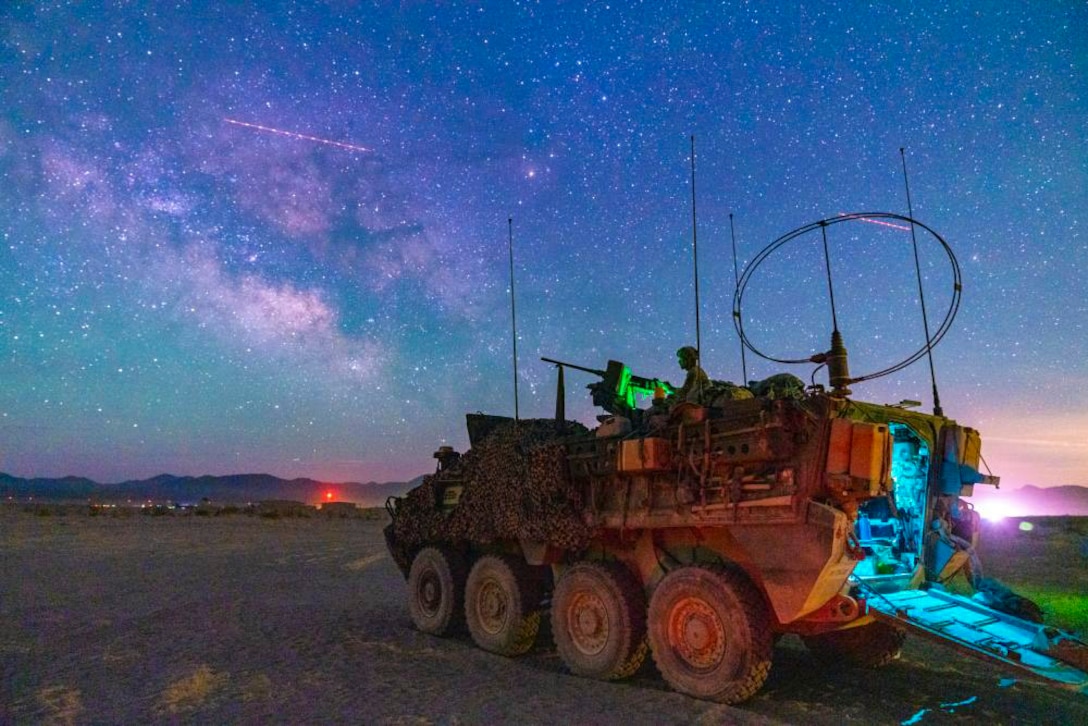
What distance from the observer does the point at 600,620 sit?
8398mm

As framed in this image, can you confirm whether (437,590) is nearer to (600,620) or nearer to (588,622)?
(588,622)

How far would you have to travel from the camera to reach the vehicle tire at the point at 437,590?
1095 centimetres

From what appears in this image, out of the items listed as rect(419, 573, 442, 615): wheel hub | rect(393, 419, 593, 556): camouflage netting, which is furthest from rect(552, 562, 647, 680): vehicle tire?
rect(419, 573, 442, 615): wheel hub

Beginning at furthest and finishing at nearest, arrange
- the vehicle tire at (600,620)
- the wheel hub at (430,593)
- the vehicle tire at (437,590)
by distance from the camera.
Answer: the wheel hub at (430,593) < the vehicle tire at (437,590) < the vehicle tire at (600,620)

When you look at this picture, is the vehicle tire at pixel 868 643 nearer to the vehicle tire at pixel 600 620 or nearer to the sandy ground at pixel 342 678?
the sandy ground at pixel 342 678

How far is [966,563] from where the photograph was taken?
827cm

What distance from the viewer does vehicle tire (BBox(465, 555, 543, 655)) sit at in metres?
9.66

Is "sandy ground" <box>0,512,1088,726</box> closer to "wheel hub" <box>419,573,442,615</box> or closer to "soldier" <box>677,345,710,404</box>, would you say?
"wheel hub" <box>419,573,442,615</box>

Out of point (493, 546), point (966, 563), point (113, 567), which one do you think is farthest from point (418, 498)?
point (113, 567)

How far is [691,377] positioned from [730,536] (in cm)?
219

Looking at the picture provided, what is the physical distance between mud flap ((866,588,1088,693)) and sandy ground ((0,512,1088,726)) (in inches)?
29.3

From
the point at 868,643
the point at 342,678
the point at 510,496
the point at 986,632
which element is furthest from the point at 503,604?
the point at 986,632

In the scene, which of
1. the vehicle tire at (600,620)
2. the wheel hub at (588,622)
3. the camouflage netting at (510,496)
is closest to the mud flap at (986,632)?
the vehicle tire at (600,620)

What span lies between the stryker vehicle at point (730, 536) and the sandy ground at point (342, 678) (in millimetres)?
525
